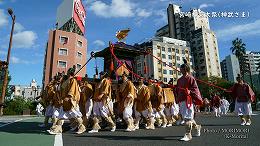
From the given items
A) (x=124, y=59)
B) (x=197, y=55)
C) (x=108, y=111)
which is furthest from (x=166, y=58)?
(x=108, y=111)

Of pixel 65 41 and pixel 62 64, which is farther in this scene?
pixel 65 41

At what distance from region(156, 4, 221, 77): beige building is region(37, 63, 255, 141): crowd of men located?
75283 mm

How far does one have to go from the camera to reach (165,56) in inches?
3110

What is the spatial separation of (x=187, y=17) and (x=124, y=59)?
3288 inches

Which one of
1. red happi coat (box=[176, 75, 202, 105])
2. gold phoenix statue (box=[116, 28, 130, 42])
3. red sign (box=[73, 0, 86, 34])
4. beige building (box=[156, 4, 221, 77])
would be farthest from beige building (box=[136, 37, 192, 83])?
red happi coat (box=[176, 75, 202, 105])

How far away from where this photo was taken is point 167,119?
10.9m

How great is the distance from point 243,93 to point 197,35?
79.3m

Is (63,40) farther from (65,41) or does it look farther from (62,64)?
(62,64)

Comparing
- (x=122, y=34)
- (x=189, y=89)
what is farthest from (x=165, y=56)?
(x=189, y=89)

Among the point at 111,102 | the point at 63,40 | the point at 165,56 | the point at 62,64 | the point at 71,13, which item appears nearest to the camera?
the point at 111,102

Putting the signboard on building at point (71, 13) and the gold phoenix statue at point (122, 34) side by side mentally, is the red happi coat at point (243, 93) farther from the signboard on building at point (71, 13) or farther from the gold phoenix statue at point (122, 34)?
the signboard on building at point (71, 13)

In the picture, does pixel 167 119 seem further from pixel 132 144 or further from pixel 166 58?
pixel 166 58

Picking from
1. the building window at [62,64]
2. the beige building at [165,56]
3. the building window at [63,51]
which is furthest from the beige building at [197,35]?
the building window at [62,64]

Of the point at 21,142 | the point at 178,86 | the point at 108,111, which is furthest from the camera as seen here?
the point at 108,111
